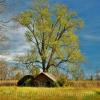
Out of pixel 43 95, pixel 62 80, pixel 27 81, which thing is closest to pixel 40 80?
pixel 27 81

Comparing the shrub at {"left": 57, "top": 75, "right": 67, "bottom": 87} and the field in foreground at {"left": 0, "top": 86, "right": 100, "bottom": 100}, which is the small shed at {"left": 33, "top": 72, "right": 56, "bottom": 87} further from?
the field in foreground at {"left": 0, "top": 86, "right": 100, "bottom": 100}

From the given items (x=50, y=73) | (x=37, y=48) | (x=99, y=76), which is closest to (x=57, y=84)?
(x=50, y=73)

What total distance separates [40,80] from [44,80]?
605 mm

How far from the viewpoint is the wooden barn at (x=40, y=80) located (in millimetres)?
60312

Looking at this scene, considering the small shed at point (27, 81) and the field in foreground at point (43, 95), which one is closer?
the field in foreground at point (43, 95)

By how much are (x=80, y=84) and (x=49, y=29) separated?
32.3 feet

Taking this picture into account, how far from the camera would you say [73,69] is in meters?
63.6

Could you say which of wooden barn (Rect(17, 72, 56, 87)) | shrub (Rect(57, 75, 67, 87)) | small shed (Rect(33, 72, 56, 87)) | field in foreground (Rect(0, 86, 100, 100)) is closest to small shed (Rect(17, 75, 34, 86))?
wooden barn (Rect(17, 72, 56, 87))

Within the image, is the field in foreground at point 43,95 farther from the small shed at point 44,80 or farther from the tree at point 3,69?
the small shed at point 44,80

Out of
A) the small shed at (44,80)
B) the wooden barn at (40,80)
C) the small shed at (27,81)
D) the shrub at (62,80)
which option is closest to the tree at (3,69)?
the small shed at (27,81)

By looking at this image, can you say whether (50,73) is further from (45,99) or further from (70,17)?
(45,99)

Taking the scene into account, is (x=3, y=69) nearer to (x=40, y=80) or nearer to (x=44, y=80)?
(x=40, y=80)

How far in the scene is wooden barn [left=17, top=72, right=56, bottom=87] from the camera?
198 feet

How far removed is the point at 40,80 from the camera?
61219mm
